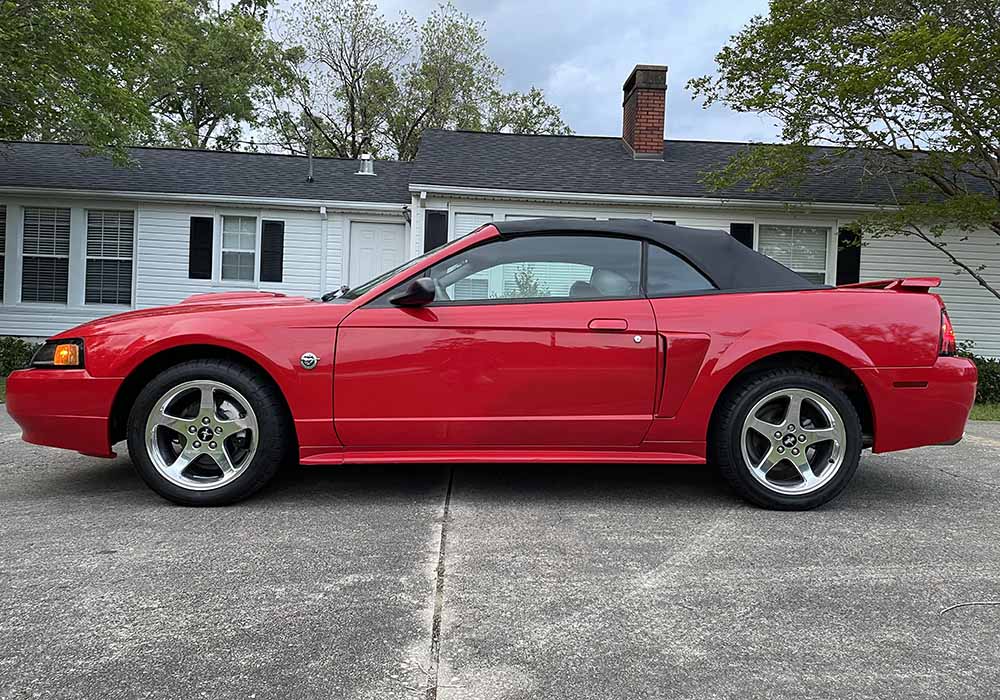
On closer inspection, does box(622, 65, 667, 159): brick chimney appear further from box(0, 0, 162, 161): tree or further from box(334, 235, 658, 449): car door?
box(334, 235, 658, 449): car door

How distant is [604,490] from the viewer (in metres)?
4.23

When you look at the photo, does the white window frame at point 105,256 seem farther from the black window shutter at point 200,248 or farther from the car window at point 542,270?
the car window at point 542,270

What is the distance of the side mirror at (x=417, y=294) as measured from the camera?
146 inches

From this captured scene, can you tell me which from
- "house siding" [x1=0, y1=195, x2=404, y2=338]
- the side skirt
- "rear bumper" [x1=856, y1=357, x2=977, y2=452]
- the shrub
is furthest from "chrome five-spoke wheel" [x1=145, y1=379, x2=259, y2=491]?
the shrub

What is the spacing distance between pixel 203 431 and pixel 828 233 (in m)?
12.2

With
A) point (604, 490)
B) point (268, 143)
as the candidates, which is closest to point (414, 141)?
point (268, 143)

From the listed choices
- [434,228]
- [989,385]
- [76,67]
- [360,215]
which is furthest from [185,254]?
[989,385]

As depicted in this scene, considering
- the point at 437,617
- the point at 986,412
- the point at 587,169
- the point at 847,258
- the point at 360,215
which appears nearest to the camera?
the point at 437,617

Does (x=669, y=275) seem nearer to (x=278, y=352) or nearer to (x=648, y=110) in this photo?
(x=278, y=352)

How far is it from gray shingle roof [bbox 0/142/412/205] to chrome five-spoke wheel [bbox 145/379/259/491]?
1118 centimetres

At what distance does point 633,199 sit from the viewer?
13.0 metres

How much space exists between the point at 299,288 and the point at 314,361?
11279mm

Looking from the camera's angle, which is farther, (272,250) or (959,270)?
(272,250)

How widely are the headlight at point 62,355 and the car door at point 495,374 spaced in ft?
4.22
